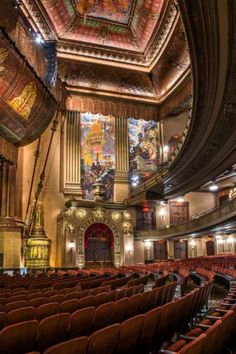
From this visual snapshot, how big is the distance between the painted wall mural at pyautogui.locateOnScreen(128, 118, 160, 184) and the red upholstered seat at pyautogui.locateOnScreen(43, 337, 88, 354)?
71.1 ft

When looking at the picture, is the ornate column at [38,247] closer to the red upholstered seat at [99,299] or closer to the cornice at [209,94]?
the cornice at [209,94]

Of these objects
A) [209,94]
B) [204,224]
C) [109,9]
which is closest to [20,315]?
[209,94]

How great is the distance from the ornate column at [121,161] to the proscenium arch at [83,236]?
257cm

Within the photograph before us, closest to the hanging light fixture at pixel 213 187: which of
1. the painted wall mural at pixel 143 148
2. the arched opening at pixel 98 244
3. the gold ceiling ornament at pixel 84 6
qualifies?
the painted wall mural at pixel 143 148

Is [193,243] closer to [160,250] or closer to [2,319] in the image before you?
[160,250]

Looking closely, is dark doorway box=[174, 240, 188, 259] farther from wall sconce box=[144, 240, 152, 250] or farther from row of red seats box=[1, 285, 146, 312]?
row of red seats box=[1, 285, 146, 312]

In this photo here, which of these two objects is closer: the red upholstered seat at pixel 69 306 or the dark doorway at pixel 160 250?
the red upholstered seat at pixel 69 306

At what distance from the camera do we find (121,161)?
76.9 ft

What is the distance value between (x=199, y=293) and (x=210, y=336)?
2.29 metres

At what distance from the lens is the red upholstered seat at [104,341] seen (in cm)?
235

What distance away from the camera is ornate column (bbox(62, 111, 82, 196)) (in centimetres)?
2127

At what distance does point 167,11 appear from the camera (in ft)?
62.9

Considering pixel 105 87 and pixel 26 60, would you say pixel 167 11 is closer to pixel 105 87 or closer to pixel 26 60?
pixel 105 87

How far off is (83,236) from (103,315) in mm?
16545
